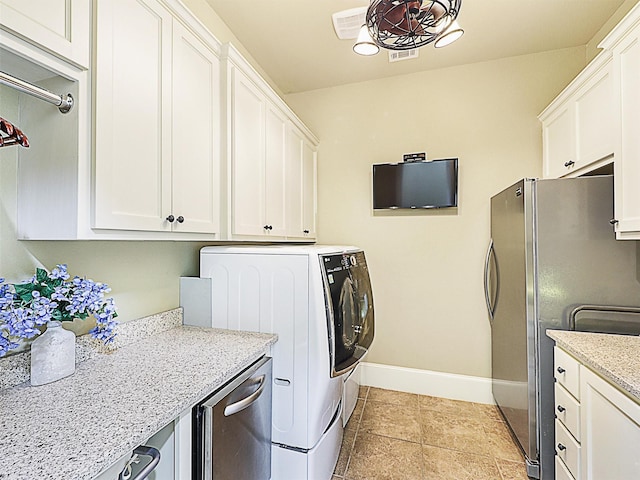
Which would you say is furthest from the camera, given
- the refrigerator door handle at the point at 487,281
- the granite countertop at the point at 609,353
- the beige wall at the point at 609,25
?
the refrigerator door handle at the point at 487,281

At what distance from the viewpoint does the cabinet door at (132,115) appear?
3.33ft

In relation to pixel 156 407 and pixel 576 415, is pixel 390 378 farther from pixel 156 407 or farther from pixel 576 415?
pixel 156 407

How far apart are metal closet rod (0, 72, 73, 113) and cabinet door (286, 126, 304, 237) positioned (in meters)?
1.56

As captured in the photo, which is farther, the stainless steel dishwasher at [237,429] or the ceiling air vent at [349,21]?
the ceiling air vent at [349,21]

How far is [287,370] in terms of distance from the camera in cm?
156

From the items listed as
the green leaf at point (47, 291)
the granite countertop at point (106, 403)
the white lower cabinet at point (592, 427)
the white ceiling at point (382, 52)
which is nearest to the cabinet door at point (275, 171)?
the white ceiling at point (382, 52)

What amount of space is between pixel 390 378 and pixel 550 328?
1.53 meters

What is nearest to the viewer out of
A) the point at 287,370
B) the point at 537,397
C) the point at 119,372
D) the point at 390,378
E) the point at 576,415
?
the point at 119,372

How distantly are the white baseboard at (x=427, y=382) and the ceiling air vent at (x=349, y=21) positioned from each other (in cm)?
266

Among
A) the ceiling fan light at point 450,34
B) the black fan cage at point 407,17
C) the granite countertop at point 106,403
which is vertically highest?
the ceiling fan light at point 450,34

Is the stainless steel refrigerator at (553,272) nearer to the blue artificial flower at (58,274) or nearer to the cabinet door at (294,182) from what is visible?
the cabinet door at (294,182)

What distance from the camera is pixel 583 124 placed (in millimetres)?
1931

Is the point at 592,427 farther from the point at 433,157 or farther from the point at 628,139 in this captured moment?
the point at 433,157

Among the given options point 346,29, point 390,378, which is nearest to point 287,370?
point 390,378
